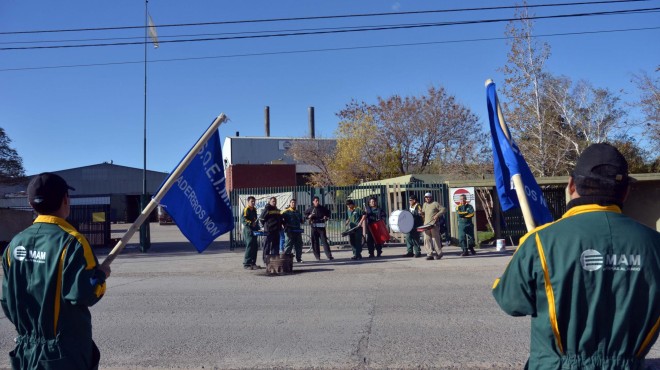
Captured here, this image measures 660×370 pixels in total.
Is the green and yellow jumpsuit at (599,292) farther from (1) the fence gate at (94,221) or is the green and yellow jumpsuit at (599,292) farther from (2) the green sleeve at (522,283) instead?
(1) the fence gate at (94,221)

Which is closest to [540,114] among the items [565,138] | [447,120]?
[565,138]

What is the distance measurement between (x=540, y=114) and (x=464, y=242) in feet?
34.2

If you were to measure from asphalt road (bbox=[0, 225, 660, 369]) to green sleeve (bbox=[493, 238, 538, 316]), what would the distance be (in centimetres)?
329

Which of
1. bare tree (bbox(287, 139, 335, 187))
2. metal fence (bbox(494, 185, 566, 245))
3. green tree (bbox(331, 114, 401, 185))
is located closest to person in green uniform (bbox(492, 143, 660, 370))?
metal fence (bbox(494, 185, 566, 245))

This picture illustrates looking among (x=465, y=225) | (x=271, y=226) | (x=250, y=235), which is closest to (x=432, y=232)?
(x=465, y=225)

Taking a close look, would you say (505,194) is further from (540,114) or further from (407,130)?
(407,130)

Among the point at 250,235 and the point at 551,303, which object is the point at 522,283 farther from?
the point at 250,235

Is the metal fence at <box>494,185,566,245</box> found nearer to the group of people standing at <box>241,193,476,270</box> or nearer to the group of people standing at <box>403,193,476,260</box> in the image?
the group of people standing at <box>241,193,476,270</box>

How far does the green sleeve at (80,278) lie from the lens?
9.06 ft

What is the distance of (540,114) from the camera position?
910 inches

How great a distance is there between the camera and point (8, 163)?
104 ft

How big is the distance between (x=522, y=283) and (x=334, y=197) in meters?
16.7

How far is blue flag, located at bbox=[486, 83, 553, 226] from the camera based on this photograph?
3.57 meters

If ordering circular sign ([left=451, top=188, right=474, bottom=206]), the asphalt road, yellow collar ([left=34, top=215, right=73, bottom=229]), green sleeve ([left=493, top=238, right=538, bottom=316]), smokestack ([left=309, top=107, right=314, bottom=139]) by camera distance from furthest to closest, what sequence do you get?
1. smokestack ([left=309, top=107, right=314, bottom=139])
2. circular sign ([left=451, top=188, right=474, bottom=206])
3. the asphalt road
4. yellow collar ([left=34, top=215, right=73, bottom=229])
5. green sleeve ([left=493, top=238, right=538, bottom=316])
